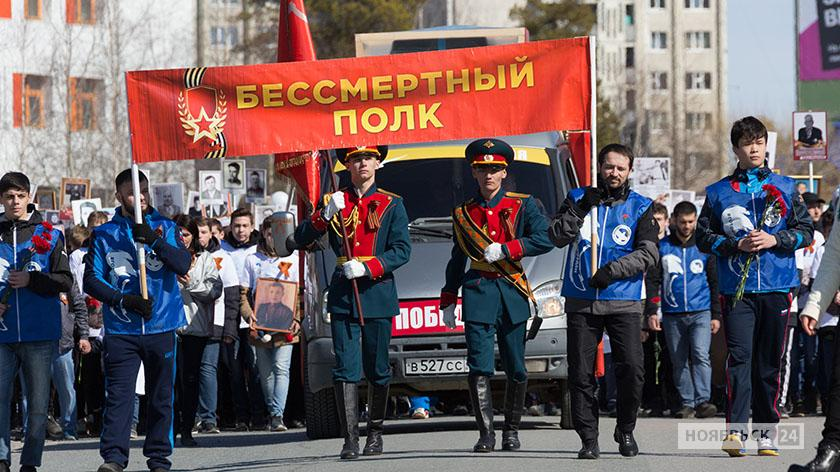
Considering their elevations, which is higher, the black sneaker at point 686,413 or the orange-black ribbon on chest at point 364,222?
the orange-black ribbon on chest at point 364,222

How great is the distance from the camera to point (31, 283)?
11.6m

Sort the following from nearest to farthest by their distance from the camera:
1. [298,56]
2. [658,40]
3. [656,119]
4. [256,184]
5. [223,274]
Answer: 1. [298,56]
2. [223,274]
3. [256,184]
4. [656,119]
5. [658,40]

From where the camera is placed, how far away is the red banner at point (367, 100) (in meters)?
13.1

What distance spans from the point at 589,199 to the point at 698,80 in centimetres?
10677

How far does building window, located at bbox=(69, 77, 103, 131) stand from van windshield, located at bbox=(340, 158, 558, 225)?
34368 mm

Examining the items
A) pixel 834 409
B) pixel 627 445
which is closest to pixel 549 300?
pixel 627 445

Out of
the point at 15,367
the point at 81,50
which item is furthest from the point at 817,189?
the point at 81,50

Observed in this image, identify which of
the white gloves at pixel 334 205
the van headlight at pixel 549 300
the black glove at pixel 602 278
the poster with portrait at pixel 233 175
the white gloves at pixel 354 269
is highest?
the poster with portrait at pixel 233 175

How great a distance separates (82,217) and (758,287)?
571 inches

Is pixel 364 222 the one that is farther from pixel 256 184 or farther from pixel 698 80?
pixel 698 80

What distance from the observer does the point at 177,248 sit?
38.0ft

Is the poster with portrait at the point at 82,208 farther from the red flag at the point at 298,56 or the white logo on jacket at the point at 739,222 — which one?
the white logo on jacket at the point at 739,222

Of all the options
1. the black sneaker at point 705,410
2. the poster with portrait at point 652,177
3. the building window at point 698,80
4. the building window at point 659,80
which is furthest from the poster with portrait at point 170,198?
the building window at point 698,80

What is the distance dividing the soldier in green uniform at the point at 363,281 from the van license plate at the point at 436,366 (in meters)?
1.52
